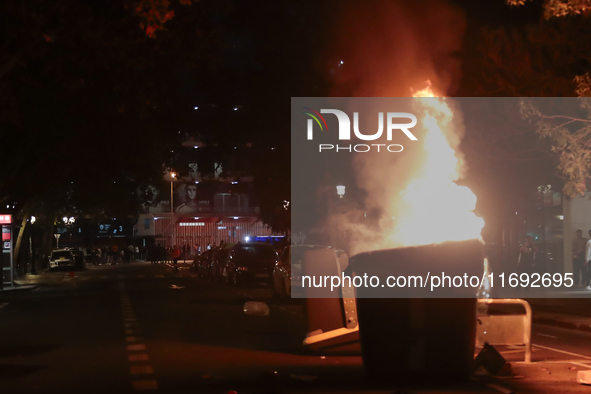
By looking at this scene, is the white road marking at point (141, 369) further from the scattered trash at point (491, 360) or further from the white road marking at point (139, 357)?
the scattered trash at point (491, 360)

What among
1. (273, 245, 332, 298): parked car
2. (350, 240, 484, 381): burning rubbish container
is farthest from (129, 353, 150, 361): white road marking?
(273, 245, 332, 298): parked car

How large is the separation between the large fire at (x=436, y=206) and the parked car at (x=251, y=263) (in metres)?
17.0

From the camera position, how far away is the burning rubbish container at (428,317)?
849 centimetres

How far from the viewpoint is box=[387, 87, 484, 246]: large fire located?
9.73 meters

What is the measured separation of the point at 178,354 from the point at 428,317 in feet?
14.9

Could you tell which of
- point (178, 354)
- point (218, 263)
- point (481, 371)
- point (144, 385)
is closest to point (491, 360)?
Result: point (481, 371)

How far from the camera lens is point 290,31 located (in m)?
33.6

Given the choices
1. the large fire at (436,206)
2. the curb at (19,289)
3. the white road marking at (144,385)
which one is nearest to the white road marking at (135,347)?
the white road marking at (144,385)

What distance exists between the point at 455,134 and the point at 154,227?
67841 mm

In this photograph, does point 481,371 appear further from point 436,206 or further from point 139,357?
point 139,357

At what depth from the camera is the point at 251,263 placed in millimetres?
30078

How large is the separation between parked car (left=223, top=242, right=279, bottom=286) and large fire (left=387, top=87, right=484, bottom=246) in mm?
16966

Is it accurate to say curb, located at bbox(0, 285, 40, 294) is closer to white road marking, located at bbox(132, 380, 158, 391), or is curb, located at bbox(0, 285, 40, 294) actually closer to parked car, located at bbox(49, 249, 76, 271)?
parked car, located at bbox(49, 249, 76, 271)

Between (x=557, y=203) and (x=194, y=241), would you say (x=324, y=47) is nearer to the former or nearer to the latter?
(x=557, y=203)
